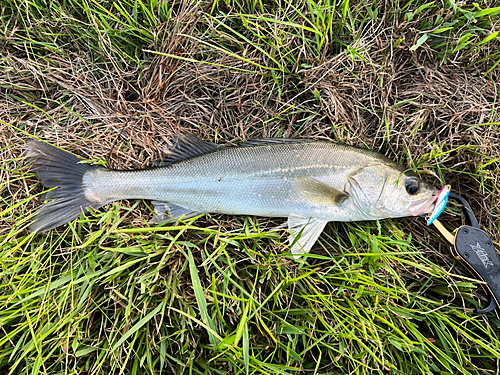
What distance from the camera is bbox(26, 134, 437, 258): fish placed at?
2396 mm

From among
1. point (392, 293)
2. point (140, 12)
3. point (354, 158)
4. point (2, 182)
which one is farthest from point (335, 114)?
point (2, 182)

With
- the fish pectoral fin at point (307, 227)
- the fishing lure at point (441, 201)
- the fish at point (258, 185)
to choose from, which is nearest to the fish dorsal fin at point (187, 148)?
the fish at point (258, 185)

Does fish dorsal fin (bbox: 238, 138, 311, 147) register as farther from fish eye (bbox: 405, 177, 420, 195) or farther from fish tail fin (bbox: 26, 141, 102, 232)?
fish tail fin (bbox: 26, 141, 102, 232)

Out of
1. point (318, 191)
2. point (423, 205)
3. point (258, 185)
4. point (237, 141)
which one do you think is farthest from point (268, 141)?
point (423, 205)

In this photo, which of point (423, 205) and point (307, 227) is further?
point (307, 227)

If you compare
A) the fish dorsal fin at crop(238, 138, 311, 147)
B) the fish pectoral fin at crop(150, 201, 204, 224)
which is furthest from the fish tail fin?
the fish dorsal fin at crop(238, 138, 311, 147)

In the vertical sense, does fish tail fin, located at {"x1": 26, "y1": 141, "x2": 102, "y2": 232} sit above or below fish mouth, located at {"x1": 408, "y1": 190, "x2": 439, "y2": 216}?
below

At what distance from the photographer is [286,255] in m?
2.29

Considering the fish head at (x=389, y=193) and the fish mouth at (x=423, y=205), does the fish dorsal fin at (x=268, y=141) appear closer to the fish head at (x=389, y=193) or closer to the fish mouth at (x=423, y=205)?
the fish head at (x=389, y=193)

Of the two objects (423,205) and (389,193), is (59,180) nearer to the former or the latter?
(389,193)

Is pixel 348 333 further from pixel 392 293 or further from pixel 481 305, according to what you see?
pixel 481 305

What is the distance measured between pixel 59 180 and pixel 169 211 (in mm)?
1076

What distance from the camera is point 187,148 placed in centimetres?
265

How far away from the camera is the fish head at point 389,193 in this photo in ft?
7.70
